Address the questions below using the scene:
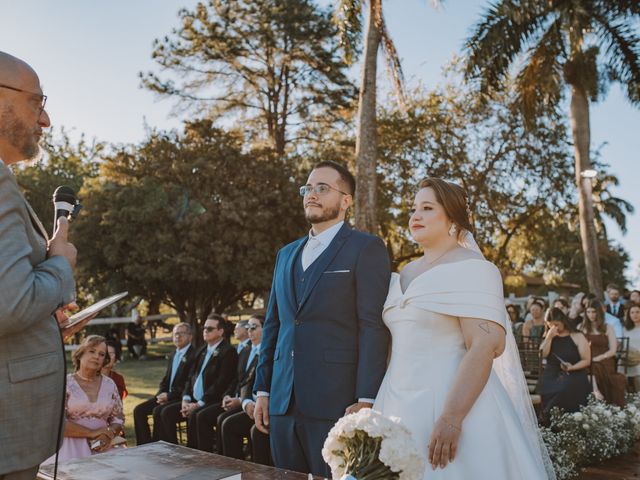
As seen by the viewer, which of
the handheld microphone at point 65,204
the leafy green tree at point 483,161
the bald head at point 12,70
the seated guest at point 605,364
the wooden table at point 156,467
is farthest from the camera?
the leafy green tree at point 483,161

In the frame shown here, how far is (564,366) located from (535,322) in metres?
3.04

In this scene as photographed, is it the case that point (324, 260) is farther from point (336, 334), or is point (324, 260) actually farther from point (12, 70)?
point (12, 70)

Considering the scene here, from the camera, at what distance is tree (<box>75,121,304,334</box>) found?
71.4 feet

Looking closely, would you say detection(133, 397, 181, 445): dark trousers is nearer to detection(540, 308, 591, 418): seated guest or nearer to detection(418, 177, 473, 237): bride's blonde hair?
detection(540, 308, 591, 418): seated guest

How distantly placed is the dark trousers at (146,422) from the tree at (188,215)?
510 inches

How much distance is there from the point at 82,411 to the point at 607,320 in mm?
8471

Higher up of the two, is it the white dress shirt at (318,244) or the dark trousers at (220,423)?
the white dress shirt at (318,244)

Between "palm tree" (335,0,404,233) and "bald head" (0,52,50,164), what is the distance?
821 centimetres

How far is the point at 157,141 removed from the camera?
923 inches

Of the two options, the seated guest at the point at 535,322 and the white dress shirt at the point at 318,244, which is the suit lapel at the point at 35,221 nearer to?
the white dress shirt at the point at 318,244

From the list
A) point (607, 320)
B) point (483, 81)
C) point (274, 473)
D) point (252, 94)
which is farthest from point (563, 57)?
point (274, 473)

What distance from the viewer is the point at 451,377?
2.90 meters

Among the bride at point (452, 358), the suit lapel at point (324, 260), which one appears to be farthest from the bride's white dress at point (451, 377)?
the suit lapel at point (324, 260)

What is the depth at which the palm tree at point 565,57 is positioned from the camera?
1459 centimetres
